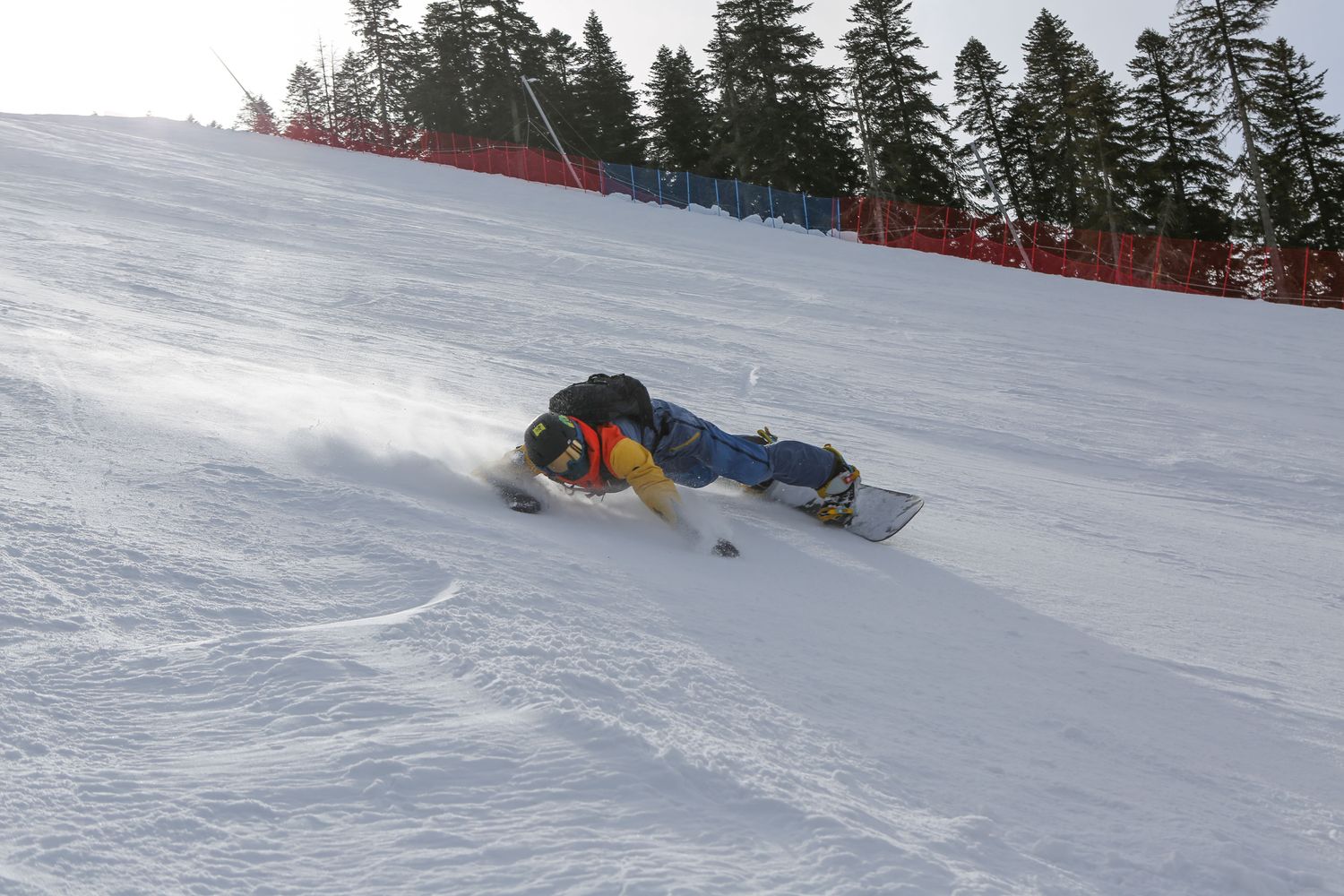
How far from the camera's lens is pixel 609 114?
164 feet

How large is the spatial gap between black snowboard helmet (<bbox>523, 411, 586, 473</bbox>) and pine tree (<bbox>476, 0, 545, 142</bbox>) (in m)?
46.6

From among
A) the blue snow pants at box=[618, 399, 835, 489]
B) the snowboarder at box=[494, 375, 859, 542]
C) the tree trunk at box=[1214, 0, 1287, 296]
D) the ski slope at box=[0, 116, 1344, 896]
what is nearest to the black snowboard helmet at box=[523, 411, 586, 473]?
the snowboarder at box=[494, 375, 859, 542]

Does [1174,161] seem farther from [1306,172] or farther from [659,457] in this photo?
[659,457]

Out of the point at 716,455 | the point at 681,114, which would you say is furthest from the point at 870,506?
the point at 681,114

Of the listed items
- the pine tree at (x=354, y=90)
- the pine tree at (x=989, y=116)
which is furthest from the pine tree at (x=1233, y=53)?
the pine tree at (x=354, y=90)

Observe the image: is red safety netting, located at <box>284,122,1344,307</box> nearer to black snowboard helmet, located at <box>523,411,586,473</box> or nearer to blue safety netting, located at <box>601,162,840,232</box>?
blue safety netting, located at <box>601,162,840,232</box>

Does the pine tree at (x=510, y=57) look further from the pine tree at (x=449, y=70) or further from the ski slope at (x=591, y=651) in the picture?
the ski slope at (x=591, y=651)

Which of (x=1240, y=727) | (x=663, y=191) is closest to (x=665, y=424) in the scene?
(x=1240, y=727)

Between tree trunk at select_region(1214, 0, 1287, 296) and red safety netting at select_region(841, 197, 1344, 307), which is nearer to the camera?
red safety netting at select_region(841, 197, 1344, 307)

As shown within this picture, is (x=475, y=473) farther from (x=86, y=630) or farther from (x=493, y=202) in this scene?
(x=493, y=202)

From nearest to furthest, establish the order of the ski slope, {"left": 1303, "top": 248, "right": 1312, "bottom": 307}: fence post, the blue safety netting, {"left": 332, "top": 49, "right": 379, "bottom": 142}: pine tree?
1. the ski slope
2. {"left": 1303, "top": 248, "right": 1312, "bottom": 307}: fence post
3. the blue safety netting
4. {"left": 332, "top": 49, "right": 379, "bottom": 142}: pine tree

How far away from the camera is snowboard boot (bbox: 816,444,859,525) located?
488 cm

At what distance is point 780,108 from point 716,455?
3893 centimetres

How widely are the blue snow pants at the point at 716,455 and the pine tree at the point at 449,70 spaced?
169ft
